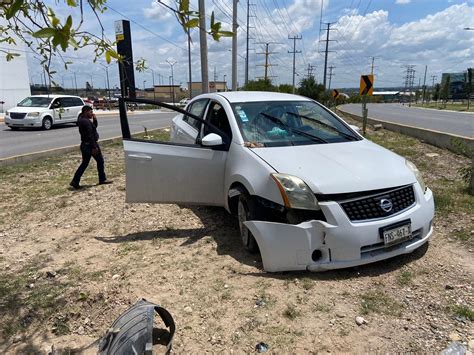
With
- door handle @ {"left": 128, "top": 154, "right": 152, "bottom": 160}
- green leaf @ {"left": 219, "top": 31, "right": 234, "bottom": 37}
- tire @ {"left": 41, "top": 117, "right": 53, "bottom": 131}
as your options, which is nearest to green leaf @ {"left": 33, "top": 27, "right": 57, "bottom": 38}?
green leaf @ {"left": 219, "top": 31, "right": 234, "bottom": 37}

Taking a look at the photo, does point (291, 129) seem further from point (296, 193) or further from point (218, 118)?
point (296, 193)

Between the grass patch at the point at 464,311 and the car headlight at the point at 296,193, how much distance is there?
1.26m

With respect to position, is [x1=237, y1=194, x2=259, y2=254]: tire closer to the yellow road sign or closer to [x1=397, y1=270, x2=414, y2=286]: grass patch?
[x1=397, y1=270, x2=414, y2=286]: grass patch

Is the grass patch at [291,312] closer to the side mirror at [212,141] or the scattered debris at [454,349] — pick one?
the scattered debris at [454,349]

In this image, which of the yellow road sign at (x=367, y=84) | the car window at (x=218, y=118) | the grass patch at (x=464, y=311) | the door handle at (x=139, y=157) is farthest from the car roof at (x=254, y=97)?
the yellow road sign at (x=367, y=84)

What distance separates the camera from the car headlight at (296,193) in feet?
11.1

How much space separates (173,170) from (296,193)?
169 centimetres

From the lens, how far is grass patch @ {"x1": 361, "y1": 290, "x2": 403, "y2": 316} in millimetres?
3010

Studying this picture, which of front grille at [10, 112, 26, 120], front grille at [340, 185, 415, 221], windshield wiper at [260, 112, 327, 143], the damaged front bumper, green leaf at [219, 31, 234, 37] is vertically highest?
green leaf at [219, 31, 234, 37]

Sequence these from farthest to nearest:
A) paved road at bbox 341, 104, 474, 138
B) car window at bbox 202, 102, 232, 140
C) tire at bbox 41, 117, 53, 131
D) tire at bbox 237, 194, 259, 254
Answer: tire at bbox 41, 117, 53, 131, paved road at bbox 341, 104, 474, 138, car window at bbox 202, 102, 232, 140, tire at bbox 237, 194, 259, 254

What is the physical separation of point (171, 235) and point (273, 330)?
7.30 ft

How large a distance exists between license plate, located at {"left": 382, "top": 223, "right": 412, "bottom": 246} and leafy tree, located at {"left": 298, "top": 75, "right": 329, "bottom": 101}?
166 feet

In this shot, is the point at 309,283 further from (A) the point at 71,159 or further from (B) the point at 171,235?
(A) the point at 71,159

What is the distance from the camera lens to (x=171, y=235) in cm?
477
